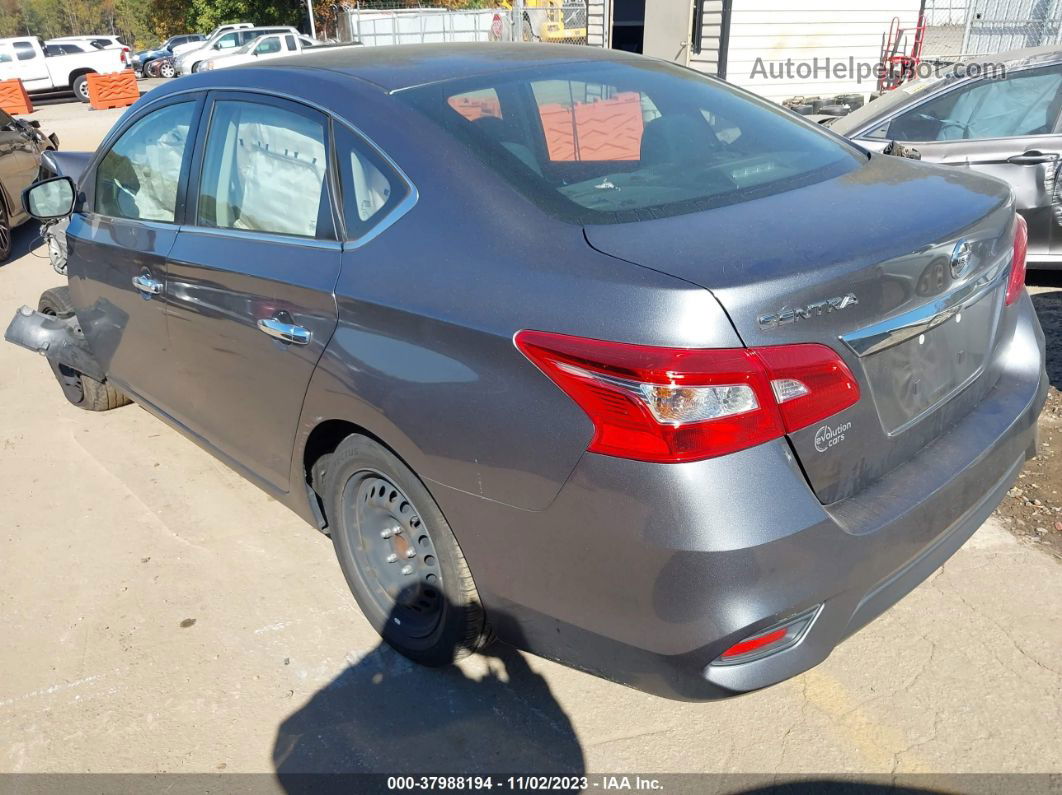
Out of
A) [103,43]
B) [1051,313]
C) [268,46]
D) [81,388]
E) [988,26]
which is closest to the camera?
[81,388]

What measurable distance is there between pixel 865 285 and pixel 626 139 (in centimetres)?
102

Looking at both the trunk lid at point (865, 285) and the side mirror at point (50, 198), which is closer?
the trunk lid at point (865, 285)

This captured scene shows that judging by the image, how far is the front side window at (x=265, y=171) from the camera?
2.67 m

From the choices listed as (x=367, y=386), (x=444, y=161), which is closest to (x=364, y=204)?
(x=444, y=161)

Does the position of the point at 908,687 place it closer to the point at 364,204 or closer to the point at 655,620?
the point at 655,620

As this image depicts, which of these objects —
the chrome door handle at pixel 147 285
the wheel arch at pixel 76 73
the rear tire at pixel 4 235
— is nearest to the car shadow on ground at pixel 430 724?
the chrome door handle at pixel 147 285

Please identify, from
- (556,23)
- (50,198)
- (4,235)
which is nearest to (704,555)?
(50,198)

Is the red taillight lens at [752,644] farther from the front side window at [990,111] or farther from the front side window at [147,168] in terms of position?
the front side window at [990,111]

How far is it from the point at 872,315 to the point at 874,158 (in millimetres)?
1090

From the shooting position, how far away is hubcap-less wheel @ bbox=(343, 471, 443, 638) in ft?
8.50

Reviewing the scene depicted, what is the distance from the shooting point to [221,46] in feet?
102

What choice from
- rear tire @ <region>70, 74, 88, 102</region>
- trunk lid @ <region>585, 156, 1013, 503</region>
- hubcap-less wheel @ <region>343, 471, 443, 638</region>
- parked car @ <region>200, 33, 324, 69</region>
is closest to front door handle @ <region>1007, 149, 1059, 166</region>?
trunk lid @ <region>585, 156, 1013, 503</region>

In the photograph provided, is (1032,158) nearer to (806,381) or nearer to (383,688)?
(806,381)

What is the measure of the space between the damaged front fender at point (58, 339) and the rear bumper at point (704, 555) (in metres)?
2.99
